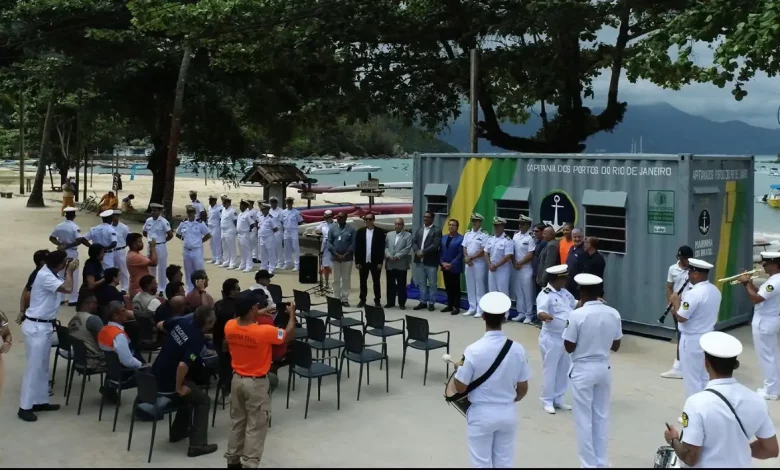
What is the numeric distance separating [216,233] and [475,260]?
338 inches

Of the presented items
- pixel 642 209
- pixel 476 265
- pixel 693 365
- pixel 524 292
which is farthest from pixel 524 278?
pixel 693 365

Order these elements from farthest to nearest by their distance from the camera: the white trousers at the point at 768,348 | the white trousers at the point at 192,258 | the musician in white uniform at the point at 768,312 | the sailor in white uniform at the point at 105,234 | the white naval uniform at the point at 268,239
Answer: the white naval uniform at the point at 268,239 → the white trousers at the point at 192,258 → the sailor in white uniform at the point at 105,234 → the white trousers at the point at 768,348 → the musician in white uniform at the point at 768,312

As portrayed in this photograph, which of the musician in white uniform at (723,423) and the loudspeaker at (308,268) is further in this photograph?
the loudspeaker at (308,268)

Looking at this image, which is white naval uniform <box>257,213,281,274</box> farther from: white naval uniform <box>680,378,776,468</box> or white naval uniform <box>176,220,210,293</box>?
white naval uniform <box>680,378,776,468</box>

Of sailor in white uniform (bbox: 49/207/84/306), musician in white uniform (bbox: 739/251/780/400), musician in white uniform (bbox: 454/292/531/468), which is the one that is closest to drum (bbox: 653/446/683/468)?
musician in white uniform (bbox: 454/292/531/468)

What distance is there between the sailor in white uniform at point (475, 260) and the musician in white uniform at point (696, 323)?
550 cm

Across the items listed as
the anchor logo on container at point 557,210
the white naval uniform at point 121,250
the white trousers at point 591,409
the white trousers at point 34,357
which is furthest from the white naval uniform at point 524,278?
the white trousers at point 34,357

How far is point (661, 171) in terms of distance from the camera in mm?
12031

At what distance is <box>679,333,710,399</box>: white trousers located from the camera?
8.42 metres

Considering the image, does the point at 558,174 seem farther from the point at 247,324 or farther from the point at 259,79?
the point at 259,79

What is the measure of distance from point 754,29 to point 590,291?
7.15 metres

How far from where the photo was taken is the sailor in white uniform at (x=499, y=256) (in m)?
13.4

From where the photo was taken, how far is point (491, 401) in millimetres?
5551

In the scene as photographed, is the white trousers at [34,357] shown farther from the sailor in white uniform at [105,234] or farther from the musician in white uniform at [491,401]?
the sailor in white uniform at [105,234]
